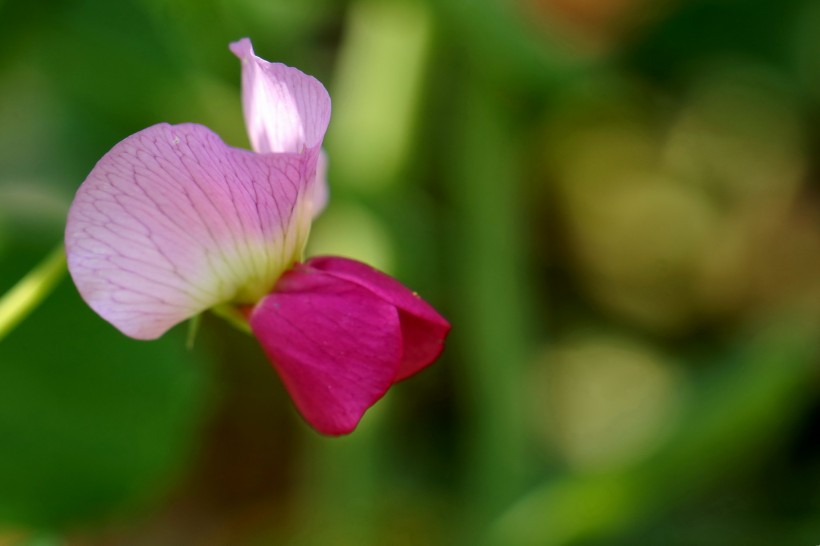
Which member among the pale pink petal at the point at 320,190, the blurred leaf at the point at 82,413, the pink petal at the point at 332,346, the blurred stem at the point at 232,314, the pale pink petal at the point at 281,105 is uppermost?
the pale pink petal at the point at 281,105

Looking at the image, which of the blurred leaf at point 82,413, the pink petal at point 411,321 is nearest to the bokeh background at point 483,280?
the blurred leaf at point 82,413

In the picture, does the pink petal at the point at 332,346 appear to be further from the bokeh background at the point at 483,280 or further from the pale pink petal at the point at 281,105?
the bokeh background at the point at 483,280

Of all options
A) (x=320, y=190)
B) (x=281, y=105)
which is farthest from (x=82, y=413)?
(x=281, y=105)

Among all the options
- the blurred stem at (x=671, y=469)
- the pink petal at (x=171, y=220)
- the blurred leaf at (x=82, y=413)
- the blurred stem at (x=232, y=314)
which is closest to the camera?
the pink petal at (x=171, y=220)

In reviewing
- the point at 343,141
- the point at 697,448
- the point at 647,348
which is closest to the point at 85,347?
the point at 343,141

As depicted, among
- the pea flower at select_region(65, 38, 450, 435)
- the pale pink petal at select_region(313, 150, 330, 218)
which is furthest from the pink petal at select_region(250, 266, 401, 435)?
the pale pink petal at select_region(313, 150, 330, 218)

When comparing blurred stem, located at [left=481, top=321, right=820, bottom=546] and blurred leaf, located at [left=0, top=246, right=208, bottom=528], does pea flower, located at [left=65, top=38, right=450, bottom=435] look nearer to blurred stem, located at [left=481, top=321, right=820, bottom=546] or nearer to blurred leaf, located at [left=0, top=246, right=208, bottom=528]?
blurred leaf, located at [left=0, top=246, right=208, bottom=528]

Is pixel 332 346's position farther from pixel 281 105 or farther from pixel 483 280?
pixel 483 280
